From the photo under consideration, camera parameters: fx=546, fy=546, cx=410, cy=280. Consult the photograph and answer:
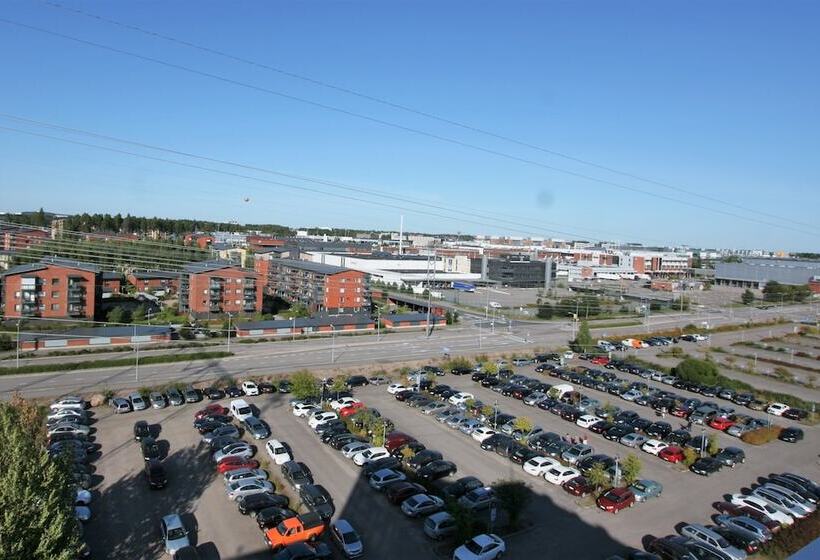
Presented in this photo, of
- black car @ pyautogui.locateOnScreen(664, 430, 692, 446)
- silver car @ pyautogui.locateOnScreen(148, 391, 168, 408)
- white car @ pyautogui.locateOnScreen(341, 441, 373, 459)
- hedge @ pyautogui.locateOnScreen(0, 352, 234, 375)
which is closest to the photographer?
white car @ pyautogui.locateOnScreen(341, 441, 373, 459)

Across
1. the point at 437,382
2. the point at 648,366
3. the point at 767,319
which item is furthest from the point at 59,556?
the point at 767,319

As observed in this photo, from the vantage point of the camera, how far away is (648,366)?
12.8 m

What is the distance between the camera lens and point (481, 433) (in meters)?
7.63

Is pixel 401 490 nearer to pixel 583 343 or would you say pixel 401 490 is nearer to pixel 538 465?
pixel 538 465

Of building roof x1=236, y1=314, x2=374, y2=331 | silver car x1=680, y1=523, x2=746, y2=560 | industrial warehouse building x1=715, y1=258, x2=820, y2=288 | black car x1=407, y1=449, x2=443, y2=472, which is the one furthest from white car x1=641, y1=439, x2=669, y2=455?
industrial warehouse building x1=715, y1=258, x2=820, y2=288

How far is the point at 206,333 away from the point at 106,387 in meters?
A: 4.76

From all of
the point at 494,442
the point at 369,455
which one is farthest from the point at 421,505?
the point at 494,442

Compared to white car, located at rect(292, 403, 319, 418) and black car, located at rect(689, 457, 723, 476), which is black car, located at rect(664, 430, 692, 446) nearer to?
black car, located at rect(689, 457, 723, 476)

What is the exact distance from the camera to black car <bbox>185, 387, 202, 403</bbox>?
884 cm

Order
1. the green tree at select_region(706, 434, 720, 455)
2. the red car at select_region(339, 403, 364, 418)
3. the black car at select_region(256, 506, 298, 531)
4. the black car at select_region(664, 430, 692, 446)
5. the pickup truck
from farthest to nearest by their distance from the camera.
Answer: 1. the red car at select_region(339, 403, 364, 418)
2. the black car at select_region(664, 430, 692, 446)
3. the green tree at select_region(706, 434, 720, 455)
4. the black car at select_region(256, 506, 298, 531)
5. the pickup truck

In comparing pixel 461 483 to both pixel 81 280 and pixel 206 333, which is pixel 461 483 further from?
pixel 81 280

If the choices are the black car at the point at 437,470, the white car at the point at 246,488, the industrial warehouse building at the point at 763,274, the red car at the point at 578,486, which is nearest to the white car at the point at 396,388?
the black car at the point at 437,470

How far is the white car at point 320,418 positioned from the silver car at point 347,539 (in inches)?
117

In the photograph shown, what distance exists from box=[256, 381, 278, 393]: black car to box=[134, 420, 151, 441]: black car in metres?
2.30
